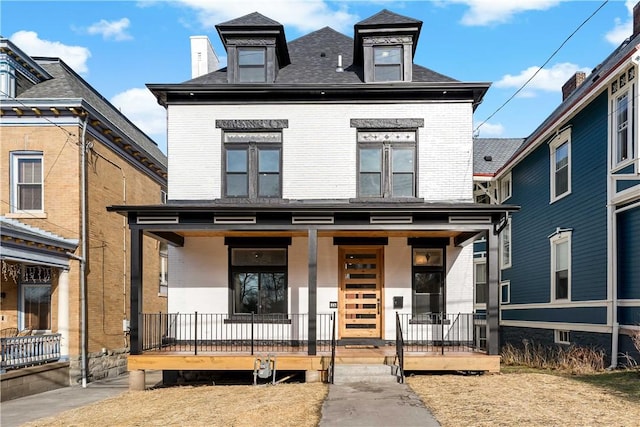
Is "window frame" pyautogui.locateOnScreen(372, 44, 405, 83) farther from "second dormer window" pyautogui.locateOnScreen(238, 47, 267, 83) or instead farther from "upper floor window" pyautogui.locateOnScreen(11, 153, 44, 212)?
"upper floor window" pyautogui.locateOnScreen(11, 153, 44, 212)

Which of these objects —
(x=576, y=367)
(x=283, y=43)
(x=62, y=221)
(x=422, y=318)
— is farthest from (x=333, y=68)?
(x=576, y=367)

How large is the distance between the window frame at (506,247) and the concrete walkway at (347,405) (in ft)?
40.6

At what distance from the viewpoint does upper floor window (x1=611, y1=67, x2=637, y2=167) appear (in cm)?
1200

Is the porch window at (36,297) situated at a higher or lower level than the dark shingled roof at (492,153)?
lower

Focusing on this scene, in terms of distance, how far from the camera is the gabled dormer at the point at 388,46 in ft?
46.6

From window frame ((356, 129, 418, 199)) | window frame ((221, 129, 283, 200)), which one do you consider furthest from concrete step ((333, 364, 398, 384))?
window frame ((221, 129, 283, 200))

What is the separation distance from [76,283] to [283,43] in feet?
30.1

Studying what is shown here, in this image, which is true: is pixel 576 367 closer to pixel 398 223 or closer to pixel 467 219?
pixel 467 219

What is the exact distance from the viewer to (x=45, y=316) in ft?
49.9

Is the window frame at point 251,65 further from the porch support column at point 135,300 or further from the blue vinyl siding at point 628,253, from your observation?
the blue vinyl siding at point 628,253

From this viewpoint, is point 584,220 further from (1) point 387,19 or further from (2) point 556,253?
(1) point 387,19

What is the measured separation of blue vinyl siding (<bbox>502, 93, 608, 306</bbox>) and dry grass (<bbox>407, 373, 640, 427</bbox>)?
4.22 meters

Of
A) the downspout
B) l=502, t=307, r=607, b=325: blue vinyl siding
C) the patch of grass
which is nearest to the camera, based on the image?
the patch of grass

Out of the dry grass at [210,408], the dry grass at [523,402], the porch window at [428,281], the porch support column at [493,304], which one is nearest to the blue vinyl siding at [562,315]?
the dry grass at [523,402]
